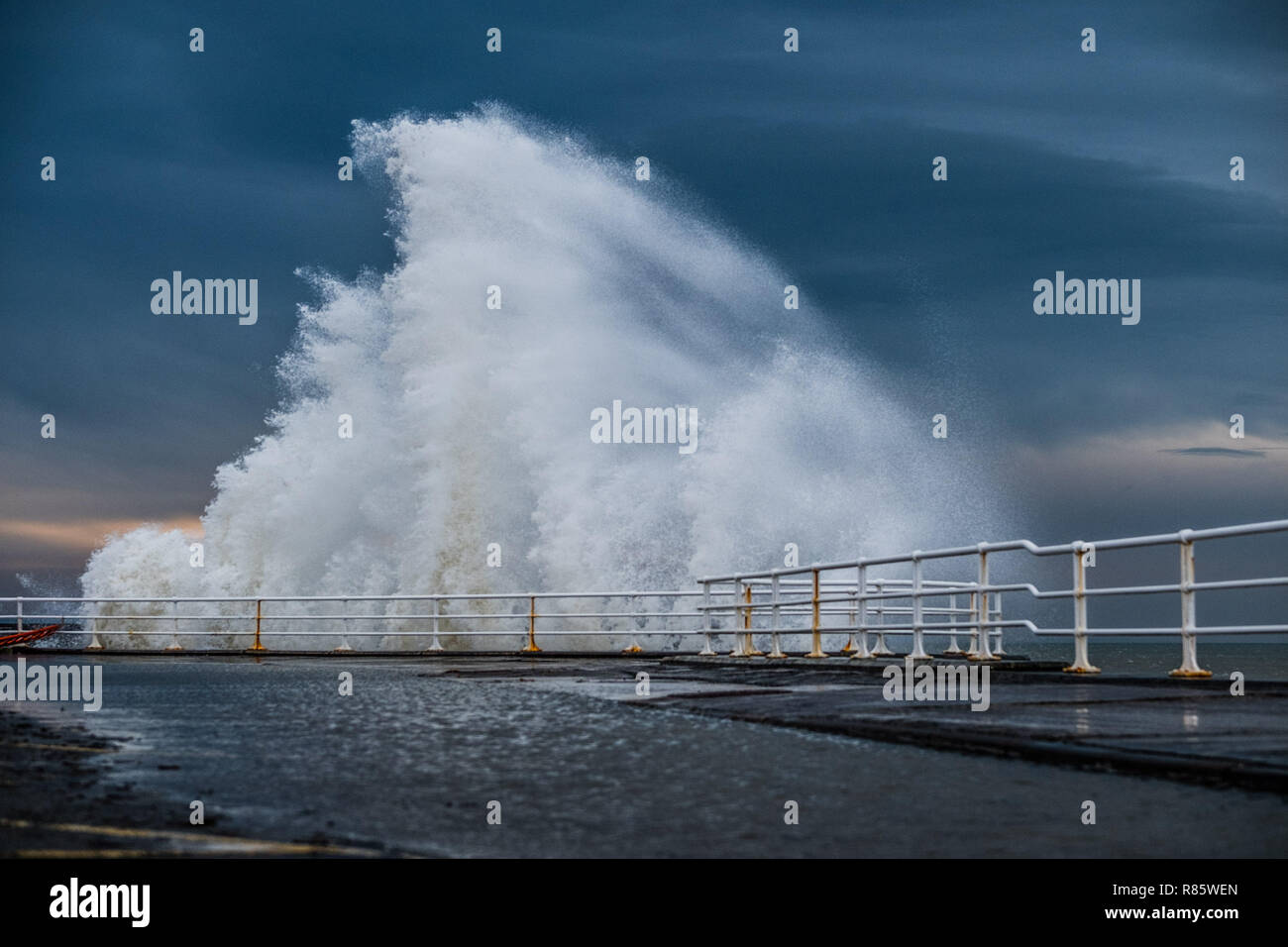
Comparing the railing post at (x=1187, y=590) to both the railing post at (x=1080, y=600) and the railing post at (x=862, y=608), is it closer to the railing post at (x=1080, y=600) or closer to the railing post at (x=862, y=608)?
the railing post at (x=1080, y=600)

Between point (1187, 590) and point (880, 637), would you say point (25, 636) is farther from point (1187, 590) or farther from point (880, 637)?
point (1187, 590)

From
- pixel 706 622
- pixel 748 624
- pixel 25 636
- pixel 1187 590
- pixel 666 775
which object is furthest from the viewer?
pixel 25 636

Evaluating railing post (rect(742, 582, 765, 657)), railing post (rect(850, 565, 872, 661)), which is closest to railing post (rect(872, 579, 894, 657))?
railing post (rect(850, 565, 872, 661))

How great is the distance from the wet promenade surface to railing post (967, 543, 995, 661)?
230 centimetres

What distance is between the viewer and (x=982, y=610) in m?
14.2

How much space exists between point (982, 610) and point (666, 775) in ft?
29.7

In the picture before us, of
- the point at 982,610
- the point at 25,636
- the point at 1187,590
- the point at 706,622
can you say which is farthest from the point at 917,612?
the point at 25,636

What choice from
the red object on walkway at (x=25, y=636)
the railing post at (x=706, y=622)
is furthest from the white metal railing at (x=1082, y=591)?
the red object on walkway at (x=25, y=636)
